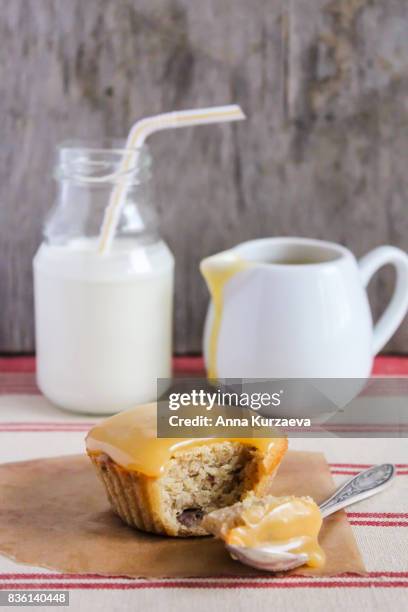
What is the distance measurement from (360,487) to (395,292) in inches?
15.4

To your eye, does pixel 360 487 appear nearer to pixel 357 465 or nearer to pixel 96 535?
pixel 357 465

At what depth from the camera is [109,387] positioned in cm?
112

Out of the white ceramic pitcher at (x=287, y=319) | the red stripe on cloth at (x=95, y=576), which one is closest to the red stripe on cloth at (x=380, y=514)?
the red stripe on cloth at (x=95, y=576)

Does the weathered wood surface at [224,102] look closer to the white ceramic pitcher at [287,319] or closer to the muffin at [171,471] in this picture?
the white ceramic pitcher at [287,319]

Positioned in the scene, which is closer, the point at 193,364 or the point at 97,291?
the point at 97,291

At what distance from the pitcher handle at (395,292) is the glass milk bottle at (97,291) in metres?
0.28

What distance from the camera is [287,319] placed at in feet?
3.53

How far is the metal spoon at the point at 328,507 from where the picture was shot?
0.75 meters

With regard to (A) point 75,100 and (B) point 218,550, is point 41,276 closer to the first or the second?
(A) point 75,100

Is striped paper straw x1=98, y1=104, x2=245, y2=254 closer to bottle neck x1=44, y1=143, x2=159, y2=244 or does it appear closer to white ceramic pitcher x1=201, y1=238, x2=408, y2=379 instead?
bottle neck x1=44, y1=143, x2=159, y2=244

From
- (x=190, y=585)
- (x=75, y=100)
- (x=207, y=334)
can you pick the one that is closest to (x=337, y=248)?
(x=207, y=334)

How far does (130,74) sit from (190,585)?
2.45 ft

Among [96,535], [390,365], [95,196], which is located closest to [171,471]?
[96,535]

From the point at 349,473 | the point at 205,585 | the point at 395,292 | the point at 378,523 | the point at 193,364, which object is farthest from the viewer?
the point at 193,364
